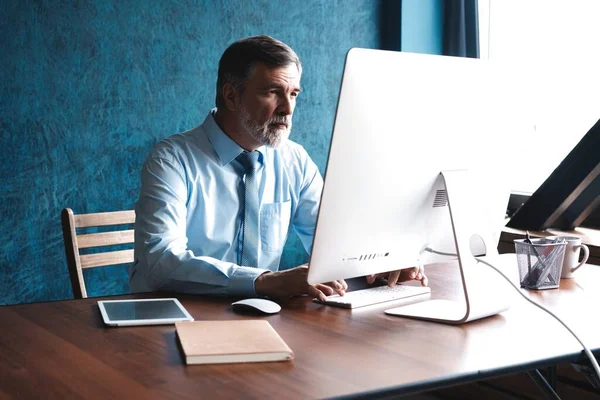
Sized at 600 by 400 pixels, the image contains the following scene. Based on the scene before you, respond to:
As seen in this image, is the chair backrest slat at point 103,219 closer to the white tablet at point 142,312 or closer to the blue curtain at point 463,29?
the white tablet at point 142,312

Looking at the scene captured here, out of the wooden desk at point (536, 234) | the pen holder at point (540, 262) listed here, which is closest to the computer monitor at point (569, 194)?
the wooden desk at point (536, 234)

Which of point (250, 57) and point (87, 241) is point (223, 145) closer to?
point (250, 57)

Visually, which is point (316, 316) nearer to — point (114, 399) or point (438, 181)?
point (438, 181)

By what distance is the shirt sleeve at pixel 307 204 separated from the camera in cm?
227

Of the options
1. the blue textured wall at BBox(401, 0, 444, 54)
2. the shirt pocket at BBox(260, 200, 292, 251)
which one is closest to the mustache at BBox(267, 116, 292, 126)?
the shirt pocket at BBox(260, 200, 292, 251)

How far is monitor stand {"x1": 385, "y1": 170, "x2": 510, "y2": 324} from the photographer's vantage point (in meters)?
1.41

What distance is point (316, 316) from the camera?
1.45 meters

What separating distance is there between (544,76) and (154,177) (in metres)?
2.01

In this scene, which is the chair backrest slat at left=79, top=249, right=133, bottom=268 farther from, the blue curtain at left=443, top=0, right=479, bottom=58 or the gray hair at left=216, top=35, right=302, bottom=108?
the blue curtain at left=443, top=0, right=479, bottom=58

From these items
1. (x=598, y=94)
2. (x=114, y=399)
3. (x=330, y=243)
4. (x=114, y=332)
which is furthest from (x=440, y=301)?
(x=598, y=94)

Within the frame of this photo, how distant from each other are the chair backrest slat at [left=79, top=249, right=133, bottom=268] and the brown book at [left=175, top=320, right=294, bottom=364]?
3.66ft

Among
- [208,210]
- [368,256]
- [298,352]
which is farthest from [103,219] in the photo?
[298,352]

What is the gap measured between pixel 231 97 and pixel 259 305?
0.92 meters

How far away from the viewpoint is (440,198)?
1452 millimetres
